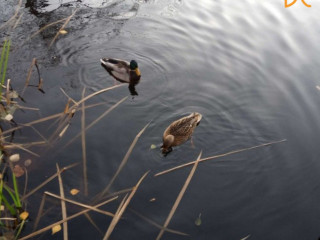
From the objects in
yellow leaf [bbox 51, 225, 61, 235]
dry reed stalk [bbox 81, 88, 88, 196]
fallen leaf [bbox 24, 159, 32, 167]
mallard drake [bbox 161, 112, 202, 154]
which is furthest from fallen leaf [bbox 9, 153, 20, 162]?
mallard drake [bbox 161, 112, 202, 154]

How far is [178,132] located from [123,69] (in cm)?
196

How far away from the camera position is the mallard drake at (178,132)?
531 centimetres

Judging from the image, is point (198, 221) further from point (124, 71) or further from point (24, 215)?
point (124, 71)

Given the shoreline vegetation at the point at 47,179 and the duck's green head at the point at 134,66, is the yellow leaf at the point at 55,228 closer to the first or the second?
the shoreline vegetation at the point at 47,179

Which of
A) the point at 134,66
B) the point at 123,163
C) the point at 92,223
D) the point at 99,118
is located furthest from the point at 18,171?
the point at 134,66

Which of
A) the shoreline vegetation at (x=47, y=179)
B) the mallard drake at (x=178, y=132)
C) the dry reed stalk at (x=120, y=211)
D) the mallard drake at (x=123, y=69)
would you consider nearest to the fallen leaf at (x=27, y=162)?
the shoreline vegetation at (x=47, y=179)

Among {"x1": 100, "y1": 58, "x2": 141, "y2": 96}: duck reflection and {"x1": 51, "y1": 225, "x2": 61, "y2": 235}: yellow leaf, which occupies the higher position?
{"x1": 100, "y1": 58, "x2": 141, "y2": 96}: duck reflection

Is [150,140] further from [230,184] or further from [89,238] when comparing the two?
[89,238]

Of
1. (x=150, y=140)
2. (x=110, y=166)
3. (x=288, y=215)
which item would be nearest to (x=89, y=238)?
(x=110, y=166)

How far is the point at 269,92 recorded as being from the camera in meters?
6.64

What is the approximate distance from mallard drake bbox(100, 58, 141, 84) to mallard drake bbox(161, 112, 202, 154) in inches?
63.1

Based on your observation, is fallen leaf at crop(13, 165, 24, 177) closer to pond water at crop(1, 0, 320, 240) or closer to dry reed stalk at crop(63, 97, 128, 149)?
pond water at crop(1, 0, 320, 240)

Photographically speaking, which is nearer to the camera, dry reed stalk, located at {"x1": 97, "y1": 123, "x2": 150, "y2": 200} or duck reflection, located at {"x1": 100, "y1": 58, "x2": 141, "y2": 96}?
dry reed stalk, located at {"x1": 97, "y1": 123, "x2": 150, "y2": 200}

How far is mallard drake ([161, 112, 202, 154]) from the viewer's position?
5309 millimetres
